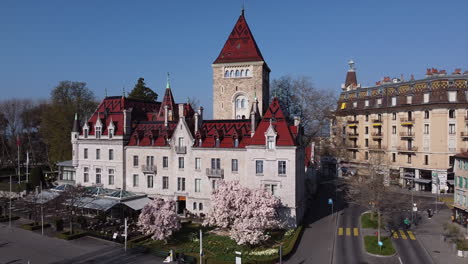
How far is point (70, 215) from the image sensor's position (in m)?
40.6

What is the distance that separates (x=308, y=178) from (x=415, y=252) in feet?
82.0

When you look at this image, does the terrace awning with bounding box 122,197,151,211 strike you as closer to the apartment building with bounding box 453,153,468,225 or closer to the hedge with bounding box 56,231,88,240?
the hedge with bounding box 56,231,88,240

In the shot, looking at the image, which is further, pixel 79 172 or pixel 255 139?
pixel 79 172

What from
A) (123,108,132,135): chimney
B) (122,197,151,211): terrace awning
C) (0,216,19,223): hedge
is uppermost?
(123,108,132,135): chimney

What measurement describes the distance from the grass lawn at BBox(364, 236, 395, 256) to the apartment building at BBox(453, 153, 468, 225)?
36.9ft

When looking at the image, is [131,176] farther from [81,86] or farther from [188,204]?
[81,86]

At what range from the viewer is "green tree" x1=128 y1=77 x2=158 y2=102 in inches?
3394

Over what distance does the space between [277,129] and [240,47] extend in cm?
2569

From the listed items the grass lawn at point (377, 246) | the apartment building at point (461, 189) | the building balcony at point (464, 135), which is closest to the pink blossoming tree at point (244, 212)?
the grass lawn at point (377, 246)

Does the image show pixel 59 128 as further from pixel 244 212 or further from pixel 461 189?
pixel 461 189

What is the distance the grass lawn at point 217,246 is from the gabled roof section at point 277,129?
1034 cm

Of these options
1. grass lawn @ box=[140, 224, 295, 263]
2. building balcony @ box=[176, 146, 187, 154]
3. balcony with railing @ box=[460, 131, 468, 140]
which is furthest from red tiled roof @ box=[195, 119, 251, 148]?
balcony with railing @ box=[460, 131, 468, 140]

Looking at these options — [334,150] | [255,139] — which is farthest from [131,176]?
[334,150]

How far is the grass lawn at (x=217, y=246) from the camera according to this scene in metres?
32.2
